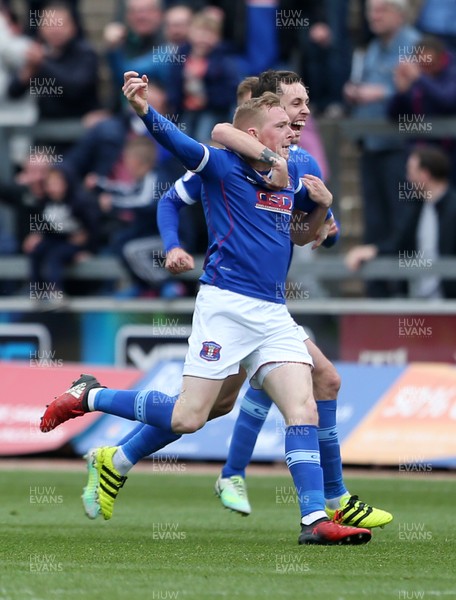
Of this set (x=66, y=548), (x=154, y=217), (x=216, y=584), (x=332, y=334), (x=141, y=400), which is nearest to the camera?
(x=216, y=584)

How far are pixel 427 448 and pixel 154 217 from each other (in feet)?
12.5

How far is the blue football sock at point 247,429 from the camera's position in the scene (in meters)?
8.59

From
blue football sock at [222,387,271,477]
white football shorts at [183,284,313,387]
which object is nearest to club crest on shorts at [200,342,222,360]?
white football shorts at [183,284,313,387]

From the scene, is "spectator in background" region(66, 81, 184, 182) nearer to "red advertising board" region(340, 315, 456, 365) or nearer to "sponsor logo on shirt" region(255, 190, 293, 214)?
"red advertising board" region(340, 315, 456, 365)

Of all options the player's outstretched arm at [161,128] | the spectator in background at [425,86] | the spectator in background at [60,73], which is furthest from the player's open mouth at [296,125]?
the spectator in background at [60,73]

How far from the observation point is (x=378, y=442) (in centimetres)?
1246

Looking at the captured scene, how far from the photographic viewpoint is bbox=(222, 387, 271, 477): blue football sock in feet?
28.2

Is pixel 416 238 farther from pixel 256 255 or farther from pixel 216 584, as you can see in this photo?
pixel 216 584

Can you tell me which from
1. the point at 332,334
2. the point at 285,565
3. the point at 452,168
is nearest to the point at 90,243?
the point at 332,334

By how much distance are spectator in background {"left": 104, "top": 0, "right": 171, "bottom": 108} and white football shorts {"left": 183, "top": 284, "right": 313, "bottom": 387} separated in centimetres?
757

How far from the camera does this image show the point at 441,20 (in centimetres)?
1418

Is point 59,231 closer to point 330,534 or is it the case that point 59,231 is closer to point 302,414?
point 302,414

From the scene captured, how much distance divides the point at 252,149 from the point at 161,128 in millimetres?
500

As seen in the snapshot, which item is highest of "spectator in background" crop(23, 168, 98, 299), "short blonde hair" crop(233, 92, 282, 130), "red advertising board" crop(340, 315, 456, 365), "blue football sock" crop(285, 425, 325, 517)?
"short blonde hair" crop(233, 92, 282, 130)
